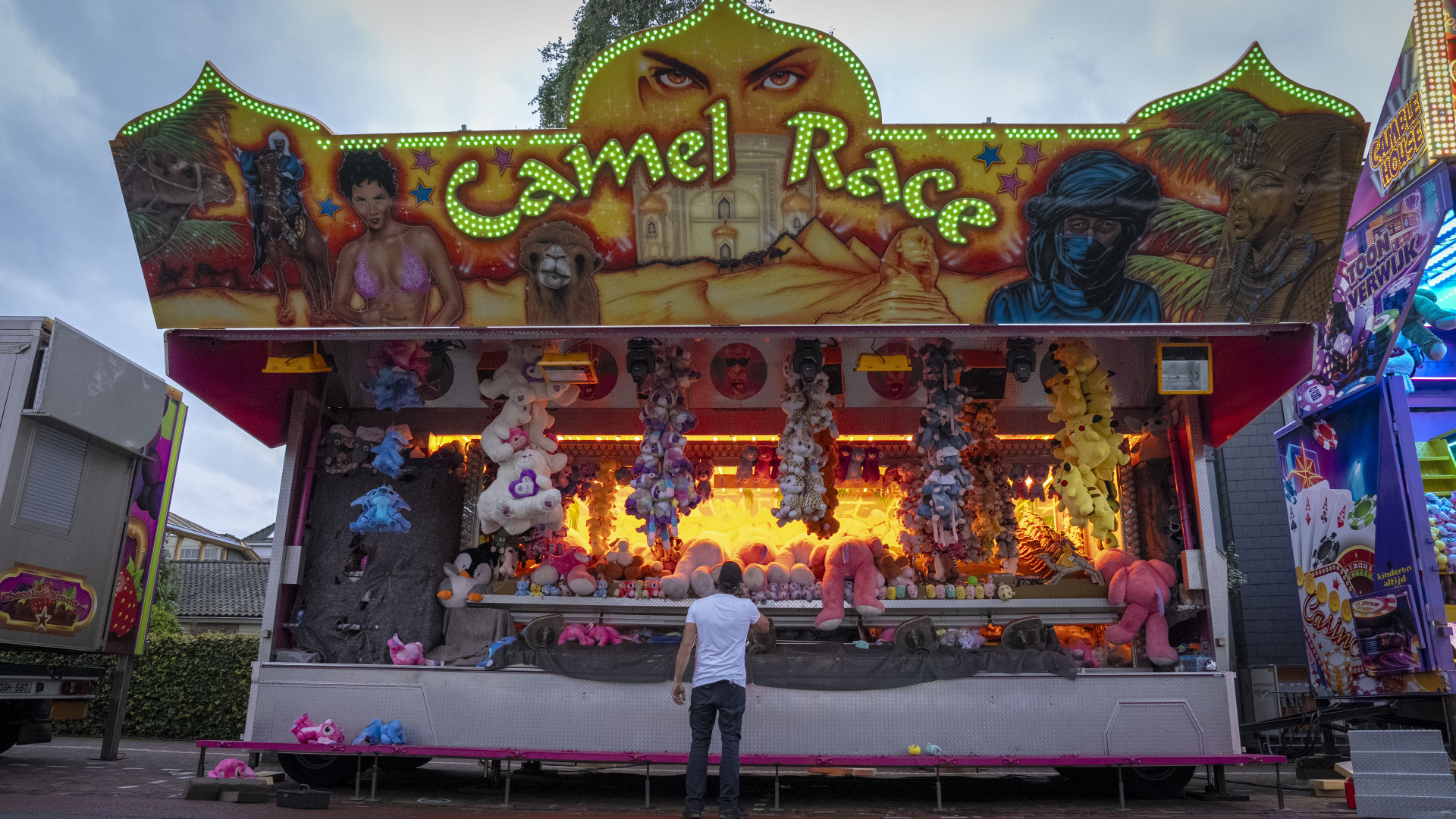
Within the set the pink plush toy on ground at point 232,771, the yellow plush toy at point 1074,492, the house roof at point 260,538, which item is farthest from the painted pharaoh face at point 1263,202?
the house roof at point 260,538

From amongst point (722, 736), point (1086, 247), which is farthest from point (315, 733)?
point (1086, 247)

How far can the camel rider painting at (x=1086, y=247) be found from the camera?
6.70 metres

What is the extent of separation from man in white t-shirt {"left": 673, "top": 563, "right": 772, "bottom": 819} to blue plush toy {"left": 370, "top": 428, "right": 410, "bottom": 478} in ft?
12.5

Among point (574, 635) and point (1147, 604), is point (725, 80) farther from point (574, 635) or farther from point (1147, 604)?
point (1147, 604)

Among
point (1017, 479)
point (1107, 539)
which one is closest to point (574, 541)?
point (1017, 479)

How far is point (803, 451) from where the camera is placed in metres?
8.03

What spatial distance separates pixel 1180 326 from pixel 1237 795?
3.81 m

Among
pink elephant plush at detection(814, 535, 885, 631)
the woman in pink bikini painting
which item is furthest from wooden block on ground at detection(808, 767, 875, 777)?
the woman in pink bikini painting

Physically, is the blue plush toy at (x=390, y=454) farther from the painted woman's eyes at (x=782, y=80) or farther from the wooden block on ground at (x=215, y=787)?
the painted woman's eyes at (x=782, y=80)

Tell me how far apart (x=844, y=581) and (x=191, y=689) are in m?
14.0

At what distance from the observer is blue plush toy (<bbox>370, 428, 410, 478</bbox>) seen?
833cm

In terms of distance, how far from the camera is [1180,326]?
277 inches

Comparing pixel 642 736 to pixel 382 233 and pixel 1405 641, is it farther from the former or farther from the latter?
pixel 1405 641

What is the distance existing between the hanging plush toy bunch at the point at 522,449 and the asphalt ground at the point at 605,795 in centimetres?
220
